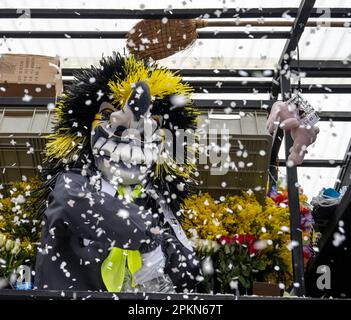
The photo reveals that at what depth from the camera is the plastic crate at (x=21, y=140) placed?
5246 millimetres

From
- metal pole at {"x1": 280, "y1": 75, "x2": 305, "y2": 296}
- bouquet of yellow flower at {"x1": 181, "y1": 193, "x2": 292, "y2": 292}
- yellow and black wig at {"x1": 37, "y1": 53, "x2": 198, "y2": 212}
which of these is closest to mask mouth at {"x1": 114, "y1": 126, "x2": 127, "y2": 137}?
yellow and black wig at {"x1": 37, "y1": 53, "x2": 198, "y2": 212}

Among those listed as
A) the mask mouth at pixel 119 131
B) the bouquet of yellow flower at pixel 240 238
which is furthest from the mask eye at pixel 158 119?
the bouquet of yellow flower at pixel 240 238

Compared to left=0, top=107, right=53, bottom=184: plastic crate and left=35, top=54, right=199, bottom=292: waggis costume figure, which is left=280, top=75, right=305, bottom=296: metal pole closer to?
left=35, top=54, right=199, bottom=292: waggis costume figure

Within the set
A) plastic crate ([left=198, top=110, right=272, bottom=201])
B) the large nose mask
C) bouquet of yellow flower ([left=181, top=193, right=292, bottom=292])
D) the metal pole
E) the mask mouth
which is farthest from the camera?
plastic crate ([left=198, top=110, right=272, bottom=201])

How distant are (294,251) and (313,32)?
72.7 inches

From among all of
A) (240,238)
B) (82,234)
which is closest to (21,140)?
(82,234)

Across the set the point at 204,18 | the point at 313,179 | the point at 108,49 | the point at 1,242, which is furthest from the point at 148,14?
the point at 313,179

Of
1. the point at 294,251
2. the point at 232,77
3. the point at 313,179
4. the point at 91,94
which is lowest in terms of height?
the point at 294,251

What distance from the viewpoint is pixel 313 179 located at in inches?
291

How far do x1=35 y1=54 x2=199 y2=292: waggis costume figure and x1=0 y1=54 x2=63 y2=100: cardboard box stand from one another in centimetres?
102

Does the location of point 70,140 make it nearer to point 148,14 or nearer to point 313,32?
point 148,14

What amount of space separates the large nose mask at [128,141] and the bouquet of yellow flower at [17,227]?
0.69 metres

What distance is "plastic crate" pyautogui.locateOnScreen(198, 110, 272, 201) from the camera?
519 cm

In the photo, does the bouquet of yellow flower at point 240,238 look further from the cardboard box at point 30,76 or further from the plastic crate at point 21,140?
the cardboard box at point 30,76
